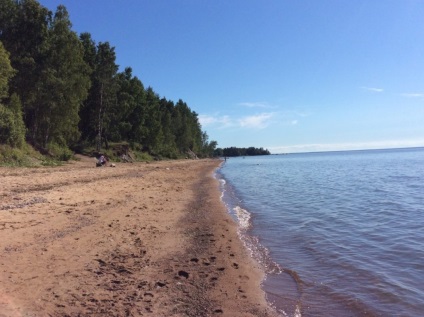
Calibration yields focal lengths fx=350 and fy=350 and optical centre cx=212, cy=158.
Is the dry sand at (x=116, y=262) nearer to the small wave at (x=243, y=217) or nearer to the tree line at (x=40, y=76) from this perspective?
the small wave at (x=243, y=217)

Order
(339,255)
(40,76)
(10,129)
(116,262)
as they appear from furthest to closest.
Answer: (40,76) → (10,129) → (339,255) → (116,262)

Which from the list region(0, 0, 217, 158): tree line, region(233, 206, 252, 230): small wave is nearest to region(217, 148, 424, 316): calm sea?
region(233, 206, 252, 230): small wave

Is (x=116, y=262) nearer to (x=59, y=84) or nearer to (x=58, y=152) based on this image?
(x=59, y=84)

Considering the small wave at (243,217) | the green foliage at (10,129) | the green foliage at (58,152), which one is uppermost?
the green foliage at (10,129)

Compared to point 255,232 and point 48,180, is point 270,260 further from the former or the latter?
point 48,180

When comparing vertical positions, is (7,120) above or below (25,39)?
below

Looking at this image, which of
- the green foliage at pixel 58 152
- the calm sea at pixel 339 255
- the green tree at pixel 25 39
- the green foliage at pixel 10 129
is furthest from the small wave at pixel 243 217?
the green tree at pixel 25 39

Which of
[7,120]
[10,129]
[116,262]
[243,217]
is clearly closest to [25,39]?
[7,120]

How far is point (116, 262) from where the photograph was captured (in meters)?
7.27

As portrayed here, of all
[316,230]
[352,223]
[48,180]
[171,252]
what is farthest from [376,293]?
[48,180]

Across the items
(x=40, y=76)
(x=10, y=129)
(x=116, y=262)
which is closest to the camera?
(x=116, y=262)

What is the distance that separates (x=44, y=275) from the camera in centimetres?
605

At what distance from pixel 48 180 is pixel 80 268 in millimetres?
12933

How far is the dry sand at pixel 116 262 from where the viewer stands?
534 centimetres
